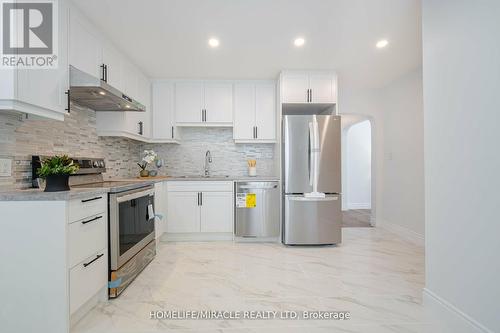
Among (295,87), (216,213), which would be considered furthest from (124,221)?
(295,87)

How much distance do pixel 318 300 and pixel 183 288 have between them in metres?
1.16

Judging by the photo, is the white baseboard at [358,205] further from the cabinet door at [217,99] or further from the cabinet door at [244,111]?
the cabinet door at [217,99]

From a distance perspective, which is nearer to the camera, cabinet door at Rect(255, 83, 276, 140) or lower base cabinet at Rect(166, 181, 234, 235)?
Result: lower base cabinet at Rect(166, 181, 234, 235)

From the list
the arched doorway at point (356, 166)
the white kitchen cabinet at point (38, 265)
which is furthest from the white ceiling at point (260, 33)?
the arched doorway at point (356, 166)

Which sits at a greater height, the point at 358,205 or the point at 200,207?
the point at 200,207

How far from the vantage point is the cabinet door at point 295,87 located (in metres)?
3.34

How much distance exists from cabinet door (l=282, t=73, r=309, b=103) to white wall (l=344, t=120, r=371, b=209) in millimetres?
3658

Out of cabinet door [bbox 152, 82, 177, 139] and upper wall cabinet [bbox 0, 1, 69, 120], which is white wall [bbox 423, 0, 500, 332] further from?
cabinet door [bbox 152, 82, 177, 139]

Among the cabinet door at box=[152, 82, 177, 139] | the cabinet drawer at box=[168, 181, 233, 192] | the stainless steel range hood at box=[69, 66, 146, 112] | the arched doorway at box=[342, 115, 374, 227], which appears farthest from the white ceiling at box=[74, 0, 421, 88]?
the arched doorway at box=[342, 115, 374, 227]

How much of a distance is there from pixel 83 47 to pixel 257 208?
2.58 meters

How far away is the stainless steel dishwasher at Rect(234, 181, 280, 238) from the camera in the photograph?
3.30m

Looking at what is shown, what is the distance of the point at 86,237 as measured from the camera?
5.40 ft

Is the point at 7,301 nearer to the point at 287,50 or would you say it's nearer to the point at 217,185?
the point at 217,185

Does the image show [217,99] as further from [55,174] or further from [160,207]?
[55,174]
